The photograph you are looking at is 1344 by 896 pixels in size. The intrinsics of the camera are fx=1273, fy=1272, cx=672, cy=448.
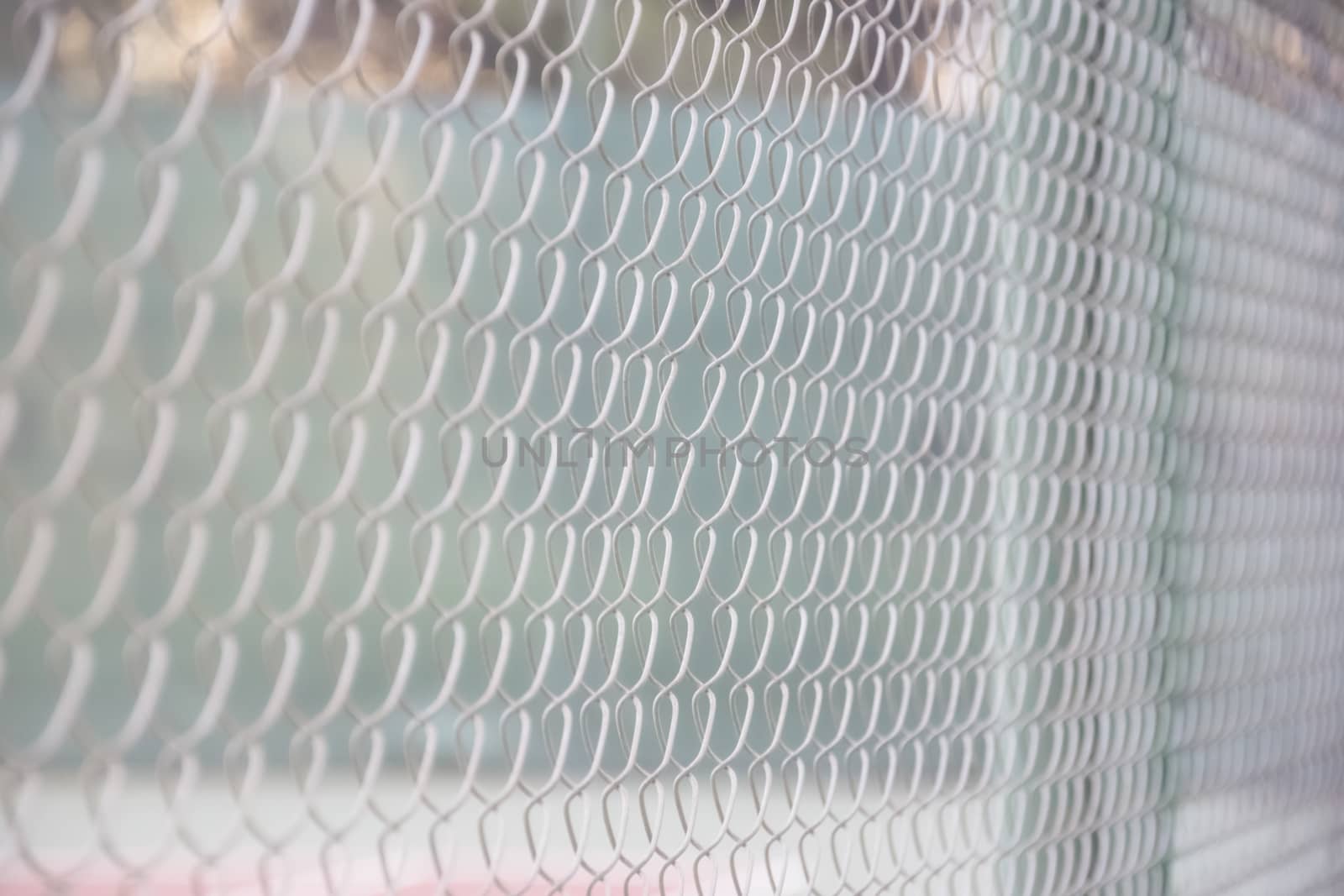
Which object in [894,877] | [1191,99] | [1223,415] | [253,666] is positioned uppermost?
Answer: [1191,99]

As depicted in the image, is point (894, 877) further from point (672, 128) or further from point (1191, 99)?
point (1191, 99)

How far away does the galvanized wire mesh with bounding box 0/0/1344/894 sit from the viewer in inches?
33.6

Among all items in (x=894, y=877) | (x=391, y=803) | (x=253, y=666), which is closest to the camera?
(x=253, y=666)

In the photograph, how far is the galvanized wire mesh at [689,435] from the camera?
0.85m

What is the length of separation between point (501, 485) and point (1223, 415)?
1.36 m

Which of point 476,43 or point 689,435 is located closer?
point 476,43

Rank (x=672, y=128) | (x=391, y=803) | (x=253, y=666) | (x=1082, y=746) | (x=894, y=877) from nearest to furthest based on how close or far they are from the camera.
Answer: (x=672, y=128), (x=253, y=666), (x=894, y=877), (x=1082, y=746), (x=391, y=803)

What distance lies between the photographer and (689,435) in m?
1.21

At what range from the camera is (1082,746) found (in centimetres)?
168

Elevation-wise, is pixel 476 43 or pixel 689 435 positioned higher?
pixel 476 43

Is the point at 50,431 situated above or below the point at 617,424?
below

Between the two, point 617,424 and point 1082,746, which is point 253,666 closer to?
point 617,424

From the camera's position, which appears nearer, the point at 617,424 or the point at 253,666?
the point at 253,666

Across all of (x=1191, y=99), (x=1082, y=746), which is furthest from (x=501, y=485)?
(x=1191, y=99)
